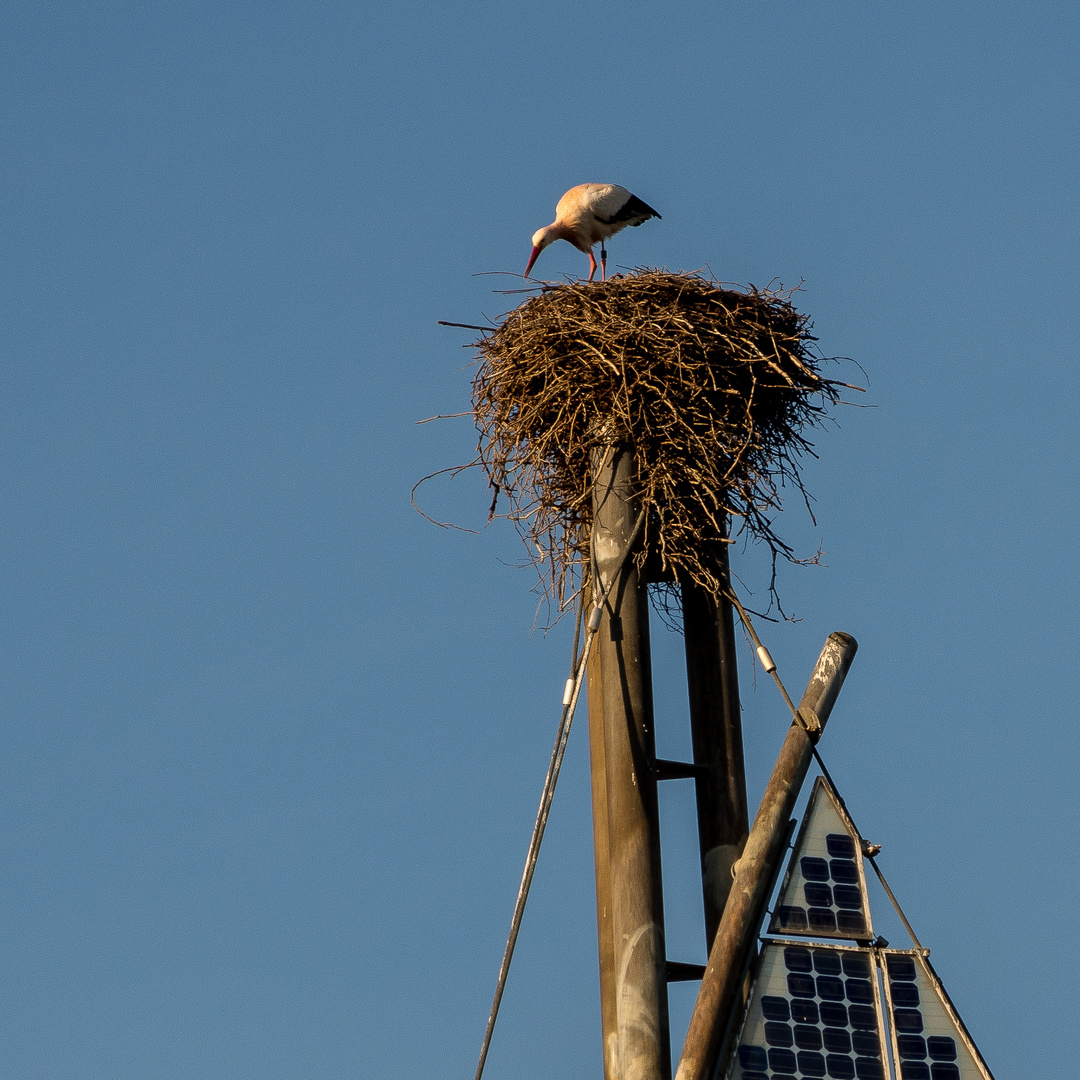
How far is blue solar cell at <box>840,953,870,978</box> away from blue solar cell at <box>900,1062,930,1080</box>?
0.94 feet

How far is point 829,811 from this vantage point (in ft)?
17.7

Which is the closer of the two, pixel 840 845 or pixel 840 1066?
pixel 840 1066

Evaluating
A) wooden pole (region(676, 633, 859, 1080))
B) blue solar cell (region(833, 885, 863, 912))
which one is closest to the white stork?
wooden pole (region(676, 633, 859, 1080))

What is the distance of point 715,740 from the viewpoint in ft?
19.2

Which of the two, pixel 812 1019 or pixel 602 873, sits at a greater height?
pixel 602 873

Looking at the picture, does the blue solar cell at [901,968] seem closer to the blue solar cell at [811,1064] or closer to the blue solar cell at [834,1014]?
the blue solar cell at [834,1014]

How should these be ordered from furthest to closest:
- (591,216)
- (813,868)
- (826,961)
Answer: (591,216) < (813,868) < (826,961)

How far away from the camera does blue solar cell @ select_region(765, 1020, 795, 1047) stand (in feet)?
16.5

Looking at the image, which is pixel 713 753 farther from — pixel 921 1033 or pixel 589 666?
pixel 921 1033

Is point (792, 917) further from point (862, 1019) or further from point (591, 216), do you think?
point (591, 216)

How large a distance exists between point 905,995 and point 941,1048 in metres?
0.18

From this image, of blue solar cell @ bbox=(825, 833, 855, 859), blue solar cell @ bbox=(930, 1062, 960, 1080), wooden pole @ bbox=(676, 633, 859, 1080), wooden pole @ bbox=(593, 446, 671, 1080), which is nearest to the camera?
wooden pole @ bbox=(676, 633, 859, 1080)

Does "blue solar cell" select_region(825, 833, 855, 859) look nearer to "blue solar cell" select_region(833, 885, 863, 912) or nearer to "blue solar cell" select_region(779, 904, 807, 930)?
"blue solar cell" select_region(833, 885, 863, 912)

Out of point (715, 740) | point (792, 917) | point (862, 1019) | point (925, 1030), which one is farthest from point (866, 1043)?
point (715, 740)
